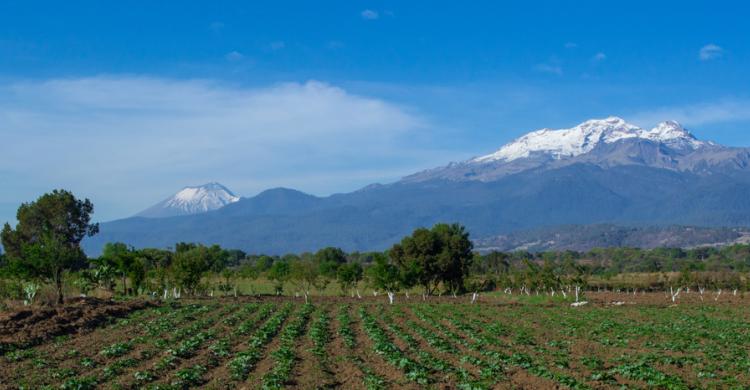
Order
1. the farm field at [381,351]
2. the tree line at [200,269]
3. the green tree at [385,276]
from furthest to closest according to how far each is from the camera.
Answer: the green tree at [385,276], the tree line at [200,269], the farm field at [381,351]

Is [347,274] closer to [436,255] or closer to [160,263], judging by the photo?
[436,255]

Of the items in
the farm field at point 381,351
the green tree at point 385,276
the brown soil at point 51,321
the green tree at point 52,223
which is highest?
the green tree at point 52,223

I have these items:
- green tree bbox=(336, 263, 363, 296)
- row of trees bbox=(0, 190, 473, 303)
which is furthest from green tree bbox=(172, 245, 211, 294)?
green tree bbox=(336, 263, 363, 296)

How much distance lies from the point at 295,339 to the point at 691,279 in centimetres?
5470

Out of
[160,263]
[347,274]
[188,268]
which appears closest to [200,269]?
[188,268]

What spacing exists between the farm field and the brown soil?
18cm

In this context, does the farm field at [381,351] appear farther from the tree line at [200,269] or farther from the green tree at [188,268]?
the green tree at [188,268]

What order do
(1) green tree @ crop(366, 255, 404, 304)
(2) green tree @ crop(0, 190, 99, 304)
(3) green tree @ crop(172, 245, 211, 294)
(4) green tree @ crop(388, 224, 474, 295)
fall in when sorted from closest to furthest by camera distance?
(3) green tree @ crop(172, 245, 211, 294)
(1) green tree @ crop(366, 255, 404, 304)
(4) green tree @ crop(388, 224, 474, 295)
(2) green tree @ crop(0, 190, 99, 304)

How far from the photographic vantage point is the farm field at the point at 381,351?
18.9m

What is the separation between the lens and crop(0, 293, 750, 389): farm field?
62.0 feet

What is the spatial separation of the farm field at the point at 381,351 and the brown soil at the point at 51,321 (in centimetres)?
18

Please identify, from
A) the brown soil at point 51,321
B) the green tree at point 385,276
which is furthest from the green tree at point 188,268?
the brown soil at point 51,321

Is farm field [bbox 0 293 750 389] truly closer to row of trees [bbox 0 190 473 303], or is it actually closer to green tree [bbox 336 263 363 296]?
row of trees [bbox 0 190 473 303]

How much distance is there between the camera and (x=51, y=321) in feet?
104
